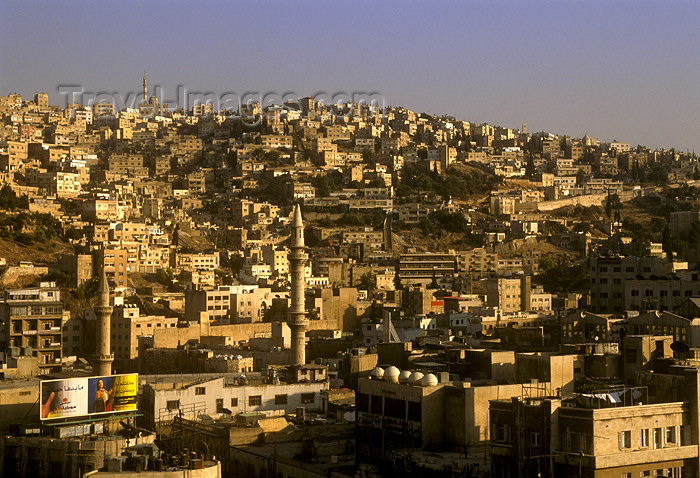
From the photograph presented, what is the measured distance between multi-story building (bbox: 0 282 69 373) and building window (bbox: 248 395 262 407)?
12.0 m

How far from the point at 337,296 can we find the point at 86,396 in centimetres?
2924

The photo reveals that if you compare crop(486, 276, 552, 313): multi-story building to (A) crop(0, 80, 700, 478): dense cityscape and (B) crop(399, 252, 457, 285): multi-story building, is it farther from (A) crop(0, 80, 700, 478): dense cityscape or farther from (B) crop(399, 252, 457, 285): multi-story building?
(B) crop(399, 252, 457, 285): multi-story building

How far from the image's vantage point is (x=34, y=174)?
7412 centimetres

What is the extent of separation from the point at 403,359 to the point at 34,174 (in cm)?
4609

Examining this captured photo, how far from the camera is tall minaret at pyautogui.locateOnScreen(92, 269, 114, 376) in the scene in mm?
A: 31344

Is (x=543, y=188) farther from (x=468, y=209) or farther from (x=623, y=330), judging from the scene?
(x=623, y=330)

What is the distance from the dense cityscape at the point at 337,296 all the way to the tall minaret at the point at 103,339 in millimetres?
57

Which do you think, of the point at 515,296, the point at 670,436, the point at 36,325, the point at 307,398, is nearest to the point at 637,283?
the point at 515,296

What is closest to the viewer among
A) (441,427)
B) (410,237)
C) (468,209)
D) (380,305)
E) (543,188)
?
(441,427)

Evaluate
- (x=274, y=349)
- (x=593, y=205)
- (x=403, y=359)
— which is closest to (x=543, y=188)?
(x=593, y=205)

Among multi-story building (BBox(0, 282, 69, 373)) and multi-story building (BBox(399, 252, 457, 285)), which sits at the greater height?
multi-story building (BBox(399, 252, 457, 285))

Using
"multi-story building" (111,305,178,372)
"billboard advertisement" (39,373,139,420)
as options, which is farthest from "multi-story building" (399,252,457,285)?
"billboard advertisement" (39,373,139,420)

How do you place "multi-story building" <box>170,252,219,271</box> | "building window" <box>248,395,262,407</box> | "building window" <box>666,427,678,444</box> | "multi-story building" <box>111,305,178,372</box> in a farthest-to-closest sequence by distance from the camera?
"multi-story building" <box>170,252,219,271</box> < "multi-story building" <box>111,305,178,372</box> < "building window" <box>248,395,262,407</box> < "building window" <box>666,427,678,444</box>

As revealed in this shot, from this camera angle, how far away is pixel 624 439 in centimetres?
1920
